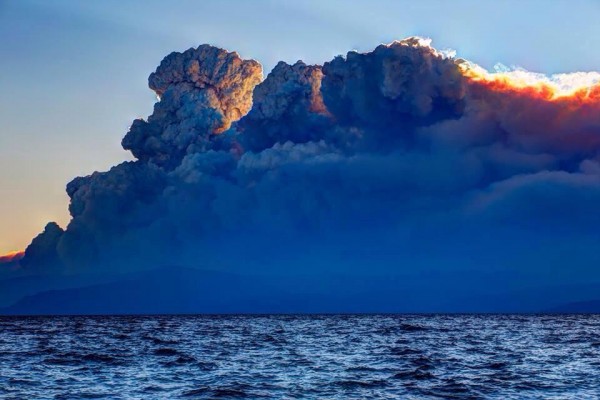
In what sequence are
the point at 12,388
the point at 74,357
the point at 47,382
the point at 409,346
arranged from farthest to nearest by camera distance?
the point at 409,346
the point at 74,357
the point at 47,382
the point at 12,388

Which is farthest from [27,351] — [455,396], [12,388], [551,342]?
[551,342]

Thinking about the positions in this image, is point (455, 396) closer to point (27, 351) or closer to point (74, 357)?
point (74, 357)

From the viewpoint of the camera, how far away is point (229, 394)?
147 feet

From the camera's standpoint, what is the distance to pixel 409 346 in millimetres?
83938

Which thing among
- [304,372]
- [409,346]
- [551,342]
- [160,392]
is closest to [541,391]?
[304,372]

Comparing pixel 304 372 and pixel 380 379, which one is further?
pixel 304 372

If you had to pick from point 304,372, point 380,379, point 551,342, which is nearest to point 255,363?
point 304,372

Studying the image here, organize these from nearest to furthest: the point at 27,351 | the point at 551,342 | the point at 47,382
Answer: the point at 47,382, the point at 27,351, the point at 551,342

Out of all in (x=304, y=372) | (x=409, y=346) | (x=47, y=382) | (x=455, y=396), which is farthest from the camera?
(x=409, y=346)

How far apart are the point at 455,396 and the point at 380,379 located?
809 cm

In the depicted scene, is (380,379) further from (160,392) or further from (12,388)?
(12,388)

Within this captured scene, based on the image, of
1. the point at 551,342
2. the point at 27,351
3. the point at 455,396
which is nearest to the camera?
the point at 455,396

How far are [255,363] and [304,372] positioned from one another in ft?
28.8

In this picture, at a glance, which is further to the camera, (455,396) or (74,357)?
(74,357)
